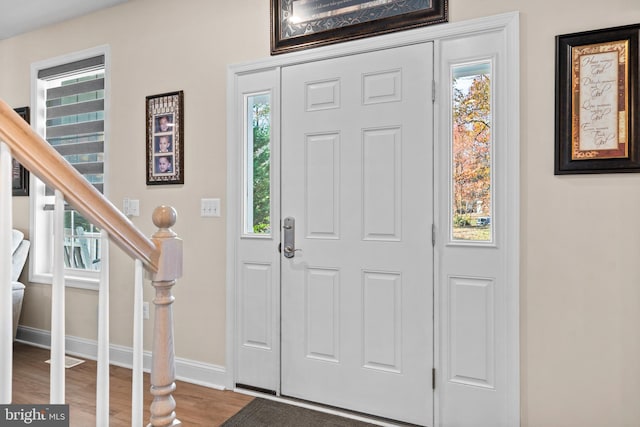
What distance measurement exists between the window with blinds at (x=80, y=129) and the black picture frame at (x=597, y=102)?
3.24m

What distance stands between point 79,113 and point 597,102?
374 cm

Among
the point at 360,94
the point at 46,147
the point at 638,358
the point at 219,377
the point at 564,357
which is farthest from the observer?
the point at 219,377

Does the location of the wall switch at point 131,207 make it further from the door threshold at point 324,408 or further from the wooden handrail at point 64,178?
the wooden handrail at point 64,178

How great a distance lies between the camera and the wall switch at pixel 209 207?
282 cm

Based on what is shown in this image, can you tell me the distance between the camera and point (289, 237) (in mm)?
2562

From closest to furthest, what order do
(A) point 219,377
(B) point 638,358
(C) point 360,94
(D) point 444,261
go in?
1. (B) point 638,358
2. (D) point 444,261
3. (C) point 360,94
4. (A) point 219,377

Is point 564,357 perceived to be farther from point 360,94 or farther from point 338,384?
point 360,94

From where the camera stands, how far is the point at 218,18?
2816mm

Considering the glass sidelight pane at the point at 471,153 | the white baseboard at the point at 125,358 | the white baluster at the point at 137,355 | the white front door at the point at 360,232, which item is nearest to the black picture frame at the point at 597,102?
the glass sidelight pane at the point at 471,153

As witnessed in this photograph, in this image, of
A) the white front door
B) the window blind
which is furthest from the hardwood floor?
the window blind

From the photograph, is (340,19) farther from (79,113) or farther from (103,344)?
(79,113)

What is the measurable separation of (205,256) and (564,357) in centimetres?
218

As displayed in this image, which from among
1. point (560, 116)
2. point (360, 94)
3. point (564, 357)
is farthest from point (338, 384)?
point (560, 116)

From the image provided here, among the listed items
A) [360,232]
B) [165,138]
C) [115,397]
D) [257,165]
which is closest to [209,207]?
[257,165]
